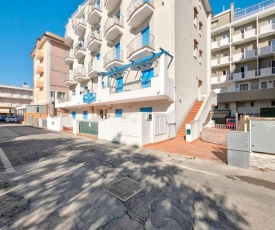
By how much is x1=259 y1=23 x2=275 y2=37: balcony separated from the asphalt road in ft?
84.6

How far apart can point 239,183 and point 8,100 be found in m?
64.3

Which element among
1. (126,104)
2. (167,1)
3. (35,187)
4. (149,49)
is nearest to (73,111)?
(126,104)

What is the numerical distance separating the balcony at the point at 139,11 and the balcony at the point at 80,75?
9684 millimetres

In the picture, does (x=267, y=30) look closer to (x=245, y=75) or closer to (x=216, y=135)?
(x=245, y=75)

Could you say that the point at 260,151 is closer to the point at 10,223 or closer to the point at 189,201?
the point at 189,201

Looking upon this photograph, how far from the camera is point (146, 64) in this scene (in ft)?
43.8

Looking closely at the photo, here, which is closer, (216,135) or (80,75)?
(216,135)

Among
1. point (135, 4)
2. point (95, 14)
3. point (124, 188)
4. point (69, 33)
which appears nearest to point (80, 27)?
point (69, 33)

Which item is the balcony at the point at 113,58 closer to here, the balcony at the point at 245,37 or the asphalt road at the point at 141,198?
the asphalt road at the point at 141,198

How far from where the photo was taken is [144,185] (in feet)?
13.1

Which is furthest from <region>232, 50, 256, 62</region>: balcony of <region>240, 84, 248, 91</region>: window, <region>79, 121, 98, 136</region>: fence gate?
<region>79, 121, 98, 136</region>: fence gate

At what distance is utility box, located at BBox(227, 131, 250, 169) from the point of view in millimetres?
5175

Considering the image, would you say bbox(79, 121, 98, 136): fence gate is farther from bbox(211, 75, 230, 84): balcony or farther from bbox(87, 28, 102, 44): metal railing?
bbox(211, 75, 230, 84): balcony

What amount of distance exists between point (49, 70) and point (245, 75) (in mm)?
34902
